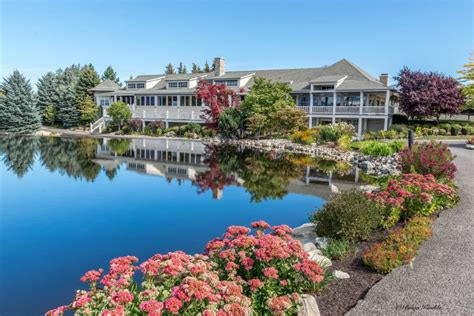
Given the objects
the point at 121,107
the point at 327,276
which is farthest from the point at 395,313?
the point at 121,107

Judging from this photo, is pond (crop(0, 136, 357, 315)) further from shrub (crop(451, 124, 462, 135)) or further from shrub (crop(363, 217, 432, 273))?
shrub (crop(451, 124, 462, 135))

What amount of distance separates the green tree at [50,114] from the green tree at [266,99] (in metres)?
32.7

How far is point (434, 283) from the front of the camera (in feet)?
16.4

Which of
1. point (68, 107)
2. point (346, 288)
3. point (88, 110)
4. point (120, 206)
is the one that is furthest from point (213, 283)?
point (68, 107)

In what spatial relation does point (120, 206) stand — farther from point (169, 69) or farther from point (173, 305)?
point (169, 69)

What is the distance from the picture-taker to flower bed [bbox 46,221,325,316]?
345 cm

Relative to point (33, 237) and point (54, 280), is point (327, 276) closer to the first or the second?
point (54, 280)

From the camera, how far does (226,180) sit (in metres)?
16.0

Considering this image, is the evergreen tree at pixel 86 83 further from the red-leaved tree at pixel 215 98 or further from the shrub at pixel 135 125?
the red-leaved tree at pixel 215 98

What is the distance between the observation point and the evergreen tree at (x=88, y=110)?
47300 mm

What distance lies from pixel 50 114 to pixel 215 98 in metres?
29.3

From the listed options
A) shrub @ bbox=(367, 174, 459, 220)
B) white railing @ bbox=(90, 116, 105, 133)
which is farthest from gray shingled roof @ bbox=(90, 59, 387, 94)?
shrub @ bbox=(367, 174, 459, 220)

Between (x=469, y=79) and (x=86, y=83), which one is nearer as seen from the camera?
(x=469, y=79)

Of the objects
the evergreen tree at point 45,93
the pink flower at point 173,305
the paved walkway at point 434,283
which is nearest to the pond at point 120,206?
the pink flower at point 173,305
